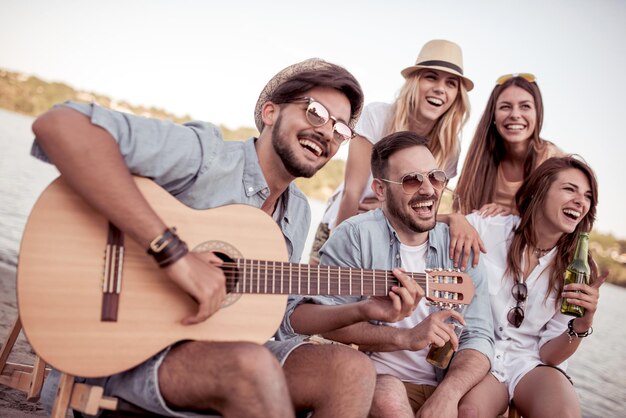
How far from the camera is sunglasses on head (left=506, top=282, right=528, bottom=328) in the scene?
3744 millimetres

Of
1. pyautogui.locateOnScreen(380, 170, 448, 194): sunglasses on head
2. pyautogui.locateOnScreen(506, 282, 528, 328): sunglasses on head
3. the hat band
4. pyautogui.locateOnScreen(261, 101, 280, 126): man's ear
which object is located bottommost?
pyautogui.locateOnScreen(506, 282, 528, 328): sunglasses on head

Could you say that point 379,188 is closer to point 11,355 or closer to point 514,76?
point 514,76

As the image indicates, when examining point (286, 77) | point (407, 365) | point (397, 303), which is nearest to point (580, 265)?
point (407, 365)

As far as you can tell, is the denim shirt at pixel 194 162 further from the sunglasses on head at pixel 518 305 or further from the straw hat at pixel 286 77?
the sunglasses on head at pixel 518 305

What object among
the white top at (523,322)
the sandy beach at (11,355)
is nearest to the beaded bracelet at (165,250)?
the sandy beach at (11,355)

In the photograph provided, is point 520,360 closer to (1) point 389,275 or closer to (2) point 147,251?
(1) point 389,275

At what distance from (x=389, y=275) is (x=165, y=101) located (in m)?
71.5

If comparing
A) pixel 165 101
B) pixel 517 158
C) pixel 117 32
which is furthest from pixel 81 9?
pixel 517 158

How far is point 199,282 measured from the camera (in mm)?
A: 2137

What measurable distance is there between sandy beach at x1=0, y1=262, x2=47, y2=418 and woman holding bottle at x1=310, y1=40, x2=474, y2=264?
281cm

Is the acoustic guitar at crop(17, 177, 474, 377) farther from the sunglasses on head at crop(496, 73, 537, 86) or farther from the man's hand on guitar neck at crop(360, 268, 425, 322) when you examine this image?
the sunglasses on head at crop(496, 73, 537, 86)

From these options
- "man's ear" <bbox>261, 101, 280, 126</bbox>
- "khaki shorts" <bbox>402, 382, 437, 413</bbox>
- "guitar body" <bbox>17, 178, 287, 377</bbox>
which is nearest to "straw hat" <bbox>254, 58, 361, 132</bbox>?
"man's ear" <bbox>261, 101, 280, 126</bbox>

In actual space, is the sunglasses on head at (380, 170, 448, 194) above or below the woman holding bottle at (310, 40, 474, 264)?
below

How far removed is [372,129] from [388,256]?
184 cm
